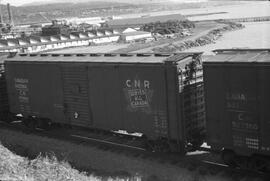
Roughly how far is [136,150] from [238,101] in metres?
5.28

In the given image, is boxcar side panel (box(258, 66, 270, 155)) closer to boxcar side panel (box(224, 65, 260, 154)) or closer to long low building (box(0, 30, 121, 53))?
boxcar side panel (box(224, 65, 260, 154))

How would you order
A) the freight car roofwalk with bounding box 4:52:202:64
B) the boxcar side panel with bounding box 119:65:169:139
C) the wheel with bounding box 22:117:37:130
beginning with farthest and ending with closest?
1. the wheel with bounding box 22:117:37:130
2. the freight car roofwalk with bounding box 4:52:202:64
3. the boxcar side panel with bounding box 119:65:169:139

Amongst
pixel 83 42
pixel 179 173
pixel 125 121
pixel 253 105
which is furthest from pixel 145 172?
pixel 83 42

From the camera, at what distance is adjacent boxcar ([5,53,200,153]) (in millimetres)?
14188

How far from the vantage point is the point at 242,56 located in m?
12.7

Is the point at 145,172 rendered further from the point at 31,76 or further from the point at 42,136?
the point at 31,76

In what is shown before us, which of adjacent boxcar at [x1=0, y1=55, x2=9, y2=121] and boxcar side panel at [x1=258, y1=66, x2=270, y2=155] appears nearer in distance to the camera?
boxcar side panel at [x1=258, y1=66, x2=270, y2=155]

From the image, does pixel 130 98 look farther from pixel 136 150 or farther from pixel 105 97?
pixel 136 150

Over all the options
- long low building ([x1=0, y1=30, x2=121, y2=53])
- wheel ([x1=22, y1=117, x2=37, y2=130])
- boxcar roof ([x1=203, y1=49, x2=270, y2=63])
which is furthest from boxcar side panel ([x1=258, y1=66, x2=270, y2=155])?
long low building ([x1=0, y1=30, x2=121, y2=53])

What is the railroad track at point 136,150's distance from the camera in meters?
13.5

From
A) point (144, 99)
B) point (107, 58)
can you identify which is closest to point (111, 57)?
point (107, 58)

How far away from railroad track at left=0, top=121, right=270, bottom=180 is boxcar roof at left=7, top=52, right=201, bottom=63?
3281mm

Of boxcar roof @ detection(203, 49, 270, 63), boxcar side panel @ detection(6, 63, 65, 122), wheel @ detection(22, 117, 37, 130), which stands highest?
boxcar roof @ detection(203, 49, 270, 63)

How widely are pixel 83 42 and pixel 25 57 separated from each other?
3754cm
